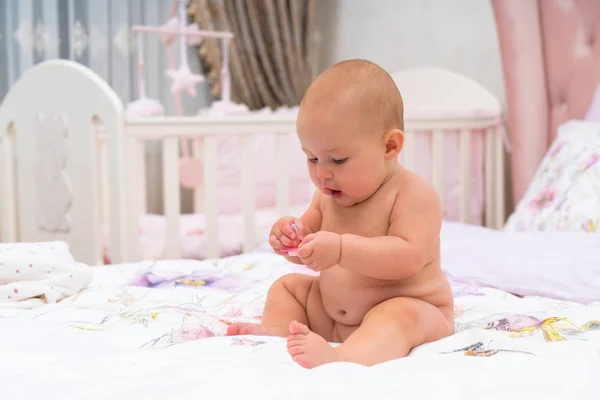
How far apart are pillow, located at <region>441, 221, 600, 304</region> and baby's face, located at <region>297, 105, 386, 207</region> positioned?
0.49m

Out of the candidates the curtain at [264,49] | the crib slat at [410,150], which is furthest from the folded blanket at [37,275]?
the curtain at [264,49]

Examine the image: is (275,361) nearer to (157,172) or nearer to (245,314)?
(245,314)

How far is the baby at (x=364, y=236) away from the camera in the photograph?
0.86 meters

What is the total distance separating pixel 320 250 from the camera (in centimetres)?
83

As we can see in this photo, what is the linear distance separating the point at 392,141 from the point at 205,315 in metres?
0.39

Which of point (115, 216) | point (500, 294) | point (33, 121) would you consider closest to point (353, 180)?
point (500, 294)

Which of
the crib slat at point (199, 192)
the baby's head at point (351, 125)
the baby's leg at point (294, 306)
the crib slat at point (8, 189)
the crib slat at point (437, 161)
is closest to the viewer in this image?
the baby's head at point (351, 125)

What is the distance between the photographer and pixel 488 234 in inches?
62.9

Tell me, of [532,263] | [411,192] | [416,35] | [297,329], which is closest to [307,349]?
[297,329]

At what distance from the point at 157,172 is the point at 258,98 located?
600mm

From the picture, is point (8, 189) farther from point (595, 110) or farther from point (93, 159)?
point (595, 110)

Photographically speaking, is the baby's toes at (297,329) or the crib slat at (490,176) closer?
the baby's toes at (297,329)

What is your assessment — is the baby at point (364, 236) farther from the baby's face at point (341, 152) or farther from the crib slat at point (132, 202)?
the crib slat at point (132, 202)

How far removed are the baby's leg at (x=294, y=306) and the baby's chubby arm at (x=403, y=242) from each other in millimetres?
149
